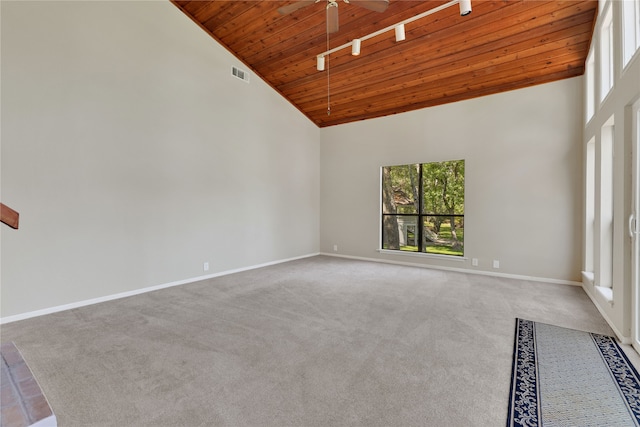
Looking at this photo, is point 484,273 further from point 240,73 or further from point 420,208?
point 240,73

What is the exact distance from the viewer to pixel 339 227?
6867 millimetres

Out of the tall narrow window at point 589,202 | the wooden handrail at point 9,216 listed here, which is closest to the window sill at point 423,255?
the tall narrow window at point 589,202

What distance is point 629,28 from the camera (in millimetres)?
2525

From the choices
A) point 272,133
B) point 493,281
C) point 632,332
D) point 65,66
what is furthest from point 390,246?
point 65,66

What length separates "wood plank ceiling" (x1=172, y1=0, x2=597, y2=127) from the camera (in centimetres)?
363

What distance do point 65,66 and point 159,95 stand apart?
1058 millimetres

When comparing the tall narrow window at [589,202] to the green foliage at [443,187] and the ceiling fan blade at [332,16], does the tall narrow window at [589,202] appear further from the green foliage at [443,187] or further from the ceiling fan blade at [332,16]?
the ceiling fan blade at [332,16]

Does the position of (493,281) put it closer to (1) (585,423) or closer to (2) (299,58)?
(1) (585,423)

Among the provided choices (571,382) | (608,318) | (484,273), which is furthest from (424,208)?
(571,382)

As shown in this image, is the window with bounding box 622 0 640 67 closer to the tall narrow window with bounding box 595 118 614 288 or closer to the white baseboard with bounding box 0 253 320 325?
the tall narrow window with bounding box 595 118 614 288

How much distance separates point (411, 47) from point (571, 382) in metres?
4.34

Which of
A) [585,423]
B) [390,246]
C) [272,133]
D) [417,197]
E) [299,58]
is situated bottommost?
[585,423]

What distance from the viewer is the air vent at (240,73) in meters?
5.24

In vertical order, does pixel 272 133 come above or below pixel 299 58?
below
